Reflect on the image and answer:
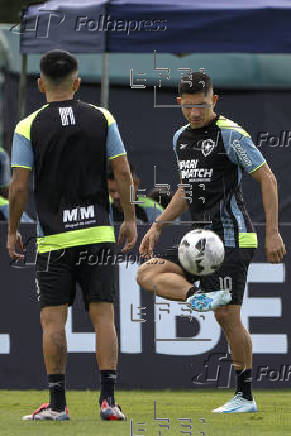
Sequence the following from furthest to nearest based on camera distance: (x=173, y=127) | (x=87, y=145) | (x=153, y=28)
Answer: (x=173, y=127)
(x=153, y=28)
(x=87, y=145)

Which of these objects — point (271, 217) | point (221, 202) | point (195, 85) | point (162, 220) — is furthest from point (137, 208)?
point (271, 217)

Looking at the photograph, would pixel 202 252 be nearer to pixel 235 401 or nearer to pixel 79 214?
pixel 79 214

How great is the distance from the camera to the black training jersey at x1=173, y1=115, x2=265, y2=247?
29.7ft

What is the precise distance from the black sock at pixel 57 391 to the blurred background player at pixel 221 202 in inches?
36.0

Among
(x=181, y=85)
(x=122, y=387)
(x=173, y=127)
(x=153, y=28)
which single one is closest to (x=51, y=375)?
(x=181, y=85)

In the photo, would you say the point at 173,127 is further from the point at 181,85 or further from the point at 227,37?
the point at 181,85

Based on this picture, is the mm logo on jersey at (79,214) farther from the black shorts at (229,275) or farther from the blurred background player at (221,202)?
the black shorts at (229,275)

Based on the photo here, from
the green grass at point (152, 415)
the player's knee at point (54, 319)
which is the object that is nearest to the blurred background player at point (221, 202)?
the green grass at point (152, 415)

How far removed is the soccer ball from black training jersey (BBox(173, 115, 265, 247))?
30 centimetres

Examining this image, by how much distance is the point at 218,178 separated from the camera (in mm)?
9094

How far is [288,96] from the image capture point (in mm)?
16422

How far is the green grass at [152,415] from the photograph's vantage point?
7.86 metres

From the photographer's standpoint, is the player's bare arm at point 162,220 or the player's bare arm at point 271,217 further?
the player's bare arm at point 162,220

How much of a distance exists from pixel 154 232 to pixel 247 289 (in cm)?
210
